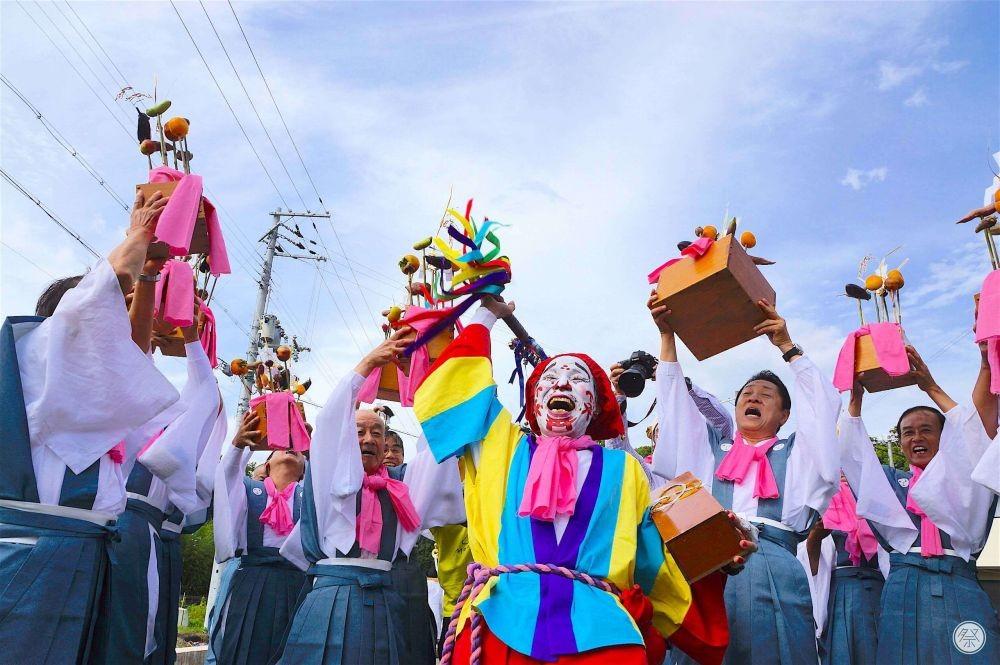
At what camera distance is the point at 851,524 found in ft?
16.0

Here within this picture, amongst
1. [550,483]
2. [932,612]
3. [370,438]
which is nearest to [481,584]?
[550,483]

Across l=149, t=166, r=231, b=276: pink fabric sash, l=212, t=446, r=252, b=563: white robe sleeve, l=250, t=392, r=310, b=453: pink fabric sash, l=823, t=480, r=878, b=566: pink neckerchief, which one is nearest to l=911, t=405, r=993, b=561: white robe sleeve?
l=823, t=480, r=878, b=566: pink neckerchief

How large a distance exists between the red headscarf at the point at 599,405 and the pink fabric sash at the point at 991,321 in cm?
170

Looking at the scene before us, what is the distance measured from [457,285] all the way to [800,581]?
2.00 meters

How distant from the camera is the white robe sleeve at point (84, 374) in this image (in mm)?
2775

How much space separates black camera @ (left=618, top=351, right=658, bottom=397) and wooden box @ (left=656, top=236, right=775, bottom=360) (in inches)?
13.2

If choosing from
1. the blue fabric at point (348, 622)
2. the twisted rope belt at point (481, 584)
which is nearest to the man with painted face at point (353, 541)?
the blue fabric at point (348, 622)

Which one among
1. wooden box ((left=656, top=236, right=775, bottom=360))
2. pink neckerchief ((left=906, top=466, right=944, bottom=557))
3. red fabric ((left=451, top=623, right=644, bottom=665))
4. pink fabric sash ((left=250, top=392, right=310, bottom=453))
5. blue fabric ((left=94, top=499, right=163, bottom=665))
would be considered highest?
wooden box ((left=656, top=236, right=775, bottom=360))

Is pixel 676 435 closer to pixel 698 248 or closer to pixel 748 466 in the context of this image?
pixel 748 466

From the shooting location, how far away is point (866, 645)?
185 inches

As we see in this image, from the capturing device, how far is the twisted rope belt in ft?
8.67

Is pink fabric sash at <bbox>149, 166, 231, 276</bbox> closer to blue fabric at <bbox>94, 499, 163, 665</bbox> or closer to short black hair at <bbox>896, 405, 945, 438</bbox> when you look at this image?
blue fabric at <bbox>94, 499, 163, 665</bbox>

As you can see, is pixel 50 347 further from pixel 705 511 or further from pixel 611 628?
pixel 705 511

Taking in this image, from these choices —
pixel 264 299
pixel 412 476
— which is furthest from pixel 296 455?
pixel 264 299
